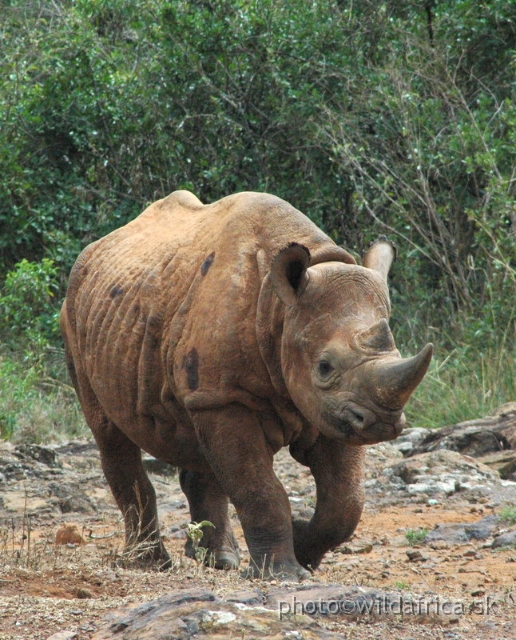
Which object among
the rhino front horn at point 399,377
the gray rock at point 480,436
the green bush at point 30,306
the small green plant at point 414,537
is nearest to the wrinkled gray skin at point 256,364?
the rhino front horn at point 399,377

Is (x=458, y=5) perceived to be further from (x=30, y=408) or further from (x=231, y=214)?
(x=231, y=214)

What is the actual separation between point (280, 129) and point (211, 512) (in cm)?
754

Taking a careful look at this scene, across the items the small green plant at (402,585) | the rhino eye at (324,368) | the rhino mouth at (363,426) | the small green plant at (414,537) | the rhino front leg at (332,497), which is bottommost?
the small green plant at (414,537)

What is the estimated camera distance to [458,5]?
13.2 m

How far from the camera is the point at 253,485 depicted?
18.3 ft

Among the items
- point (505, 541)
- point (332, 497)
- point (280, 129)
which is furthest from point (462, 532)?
point (280, 129)

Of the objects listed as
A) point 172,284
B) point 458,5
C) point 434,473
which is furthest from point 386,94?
point 172,284

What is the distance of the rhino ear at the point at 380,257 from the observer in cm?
596

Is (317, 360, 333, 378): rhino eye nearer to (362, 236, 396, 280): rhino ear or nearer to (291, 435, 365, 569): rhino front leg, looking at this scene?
(291, 435, 365, 569): rhino front leg

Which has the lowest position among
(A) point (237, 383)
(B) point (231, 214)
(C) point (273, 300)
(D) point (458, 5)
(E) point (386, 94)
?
(A) point (237, 383)

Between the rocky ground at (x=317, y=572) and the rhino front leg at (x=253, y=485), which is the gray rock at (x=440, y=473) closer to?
the rocky ground at (x=317, y=572)

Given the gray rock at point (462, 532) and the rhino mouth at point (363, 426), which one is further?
the gray rock at point (462, 532)

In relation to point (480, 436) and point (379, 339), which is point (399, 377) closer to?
point (379, 339)

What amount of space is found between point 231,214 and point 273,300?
0.70 meters
